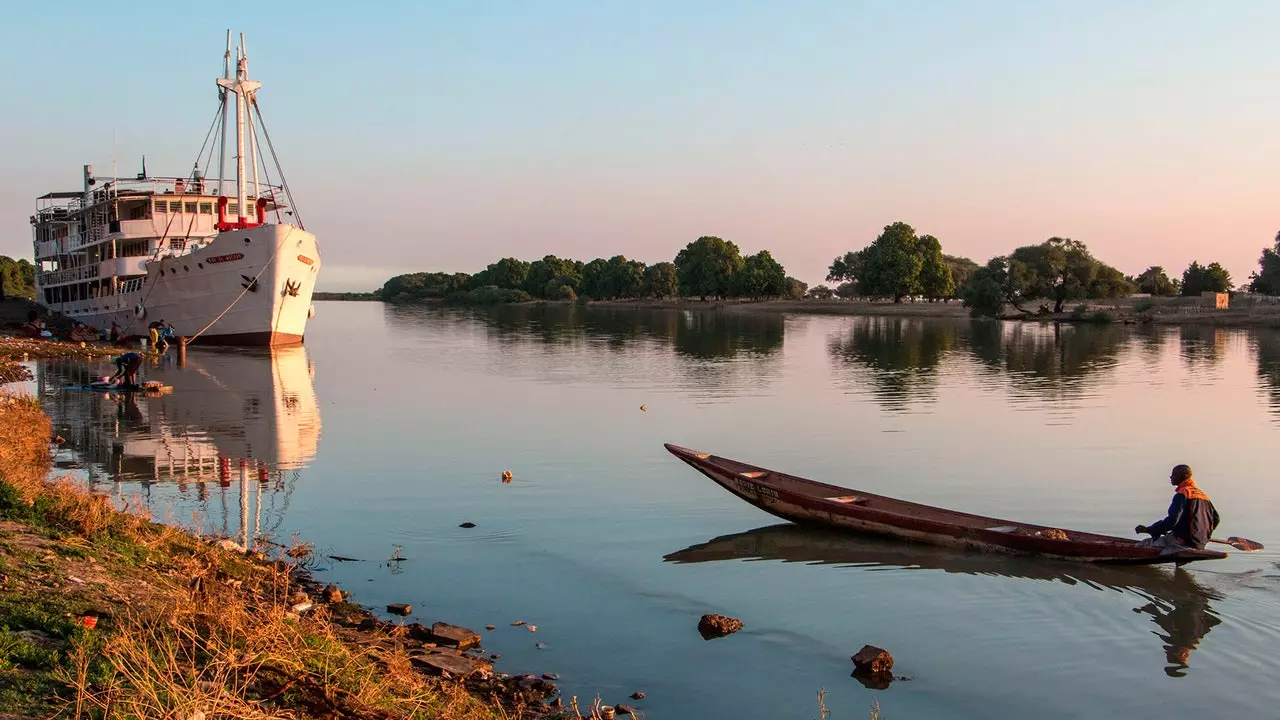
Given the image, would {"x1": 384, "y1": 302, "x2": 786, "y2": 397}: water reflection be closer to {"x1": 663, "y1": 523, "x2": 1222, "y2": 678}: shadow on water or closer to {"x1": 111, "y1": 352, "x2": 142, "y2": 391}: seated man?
{"x1": 111, "y1": 352, "x2": 142, "y2": 391}: seated man

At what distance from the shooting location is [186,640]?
803 cm

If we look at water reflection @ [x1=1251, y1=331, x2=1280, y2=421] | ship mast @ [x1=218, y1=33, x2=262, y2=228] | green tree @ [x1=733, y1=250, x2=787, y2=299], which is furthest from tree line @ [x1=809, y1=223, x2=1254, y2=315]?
ship mast @ [x1=218, y1=33, x2=262, y2=228]

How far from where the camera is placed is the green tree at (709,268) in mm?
174625

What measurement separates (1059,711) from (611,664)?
15.7 ft

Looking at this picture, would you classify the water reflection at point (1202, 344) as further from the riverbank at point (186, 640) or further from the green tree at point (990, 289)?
the riverbank at point (186, 640)

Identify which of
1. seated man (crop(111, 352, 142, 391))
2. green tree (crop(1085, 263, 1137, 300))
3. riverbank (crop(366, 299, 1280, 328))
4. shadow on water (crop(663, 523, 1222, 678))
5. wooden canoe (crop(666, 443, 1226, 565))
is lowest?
shadow on water (crop(663, 523, 1222, 678))

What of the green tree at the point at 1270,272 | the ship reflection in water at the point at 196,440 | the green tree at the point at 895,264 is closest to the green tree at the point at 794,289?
the green tree at the point at 895,264

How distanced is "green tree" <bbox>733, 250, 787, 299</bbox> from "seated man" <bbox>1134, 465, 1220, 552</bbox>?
154496 mm

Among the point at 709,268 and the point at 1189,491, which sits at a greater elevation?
the point at 709,268

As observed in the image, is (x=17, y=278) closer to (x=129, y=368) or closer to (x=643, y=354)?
(x=643, y=354)

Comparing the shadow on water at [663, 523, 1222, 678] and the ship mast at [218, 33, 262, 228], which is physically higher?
the ship mast at [218, 33, 262, 228]

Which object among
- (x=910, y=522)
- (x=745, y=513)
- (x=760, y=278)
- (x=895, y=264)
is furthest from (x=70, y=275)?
(x=760, y=278)

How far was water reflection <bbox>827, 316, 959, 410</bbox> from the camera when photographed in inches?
1566

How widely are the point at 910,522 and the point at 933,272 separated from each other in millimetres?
129413
